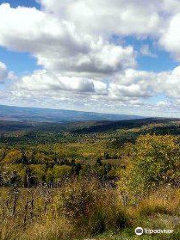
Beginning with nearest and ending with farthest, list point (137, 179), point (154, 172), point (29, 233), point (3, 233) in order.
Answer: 1. point (3, 233)
2. point (29, 233)
3. point (154, 172)
4. point (137, 179)

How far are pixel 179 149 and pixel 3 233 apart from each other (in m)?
28.3

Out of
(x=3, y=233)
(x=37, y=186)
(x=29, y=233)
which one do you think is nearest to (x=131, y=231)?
(x=29, y=233)

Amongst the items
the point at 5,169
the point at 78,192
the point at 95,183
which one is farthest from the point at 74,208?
the point at 5,169

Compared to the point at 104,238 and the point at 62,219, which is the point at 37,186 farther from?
the point at 104,238

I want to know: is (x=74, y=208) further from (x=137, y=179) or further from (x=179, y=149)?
(x=137, y=179)

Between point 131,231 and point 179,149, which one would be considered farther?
point 179,149

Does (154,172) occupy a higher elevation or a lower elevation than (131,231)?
lower

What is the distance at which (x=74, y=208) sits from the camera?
10.2 metres

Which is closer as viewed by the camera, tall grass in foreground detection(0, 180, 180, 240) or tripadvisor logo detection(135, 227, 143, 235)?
tall grass in foreground detection(0, 180, 180, 240)

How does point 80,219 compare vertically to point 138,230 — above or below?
above

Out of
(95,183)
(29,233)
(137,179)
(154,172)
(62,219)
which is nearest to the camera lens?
(29,233)

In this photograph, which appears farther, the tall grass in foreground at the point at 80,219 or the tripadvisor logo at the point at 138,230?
the tripadvisor logo at the point at 138,230

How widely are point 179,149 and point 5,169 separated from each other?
26.8 metres

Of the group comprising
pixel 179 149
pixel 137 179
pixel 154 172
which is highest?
pixel 179 149
